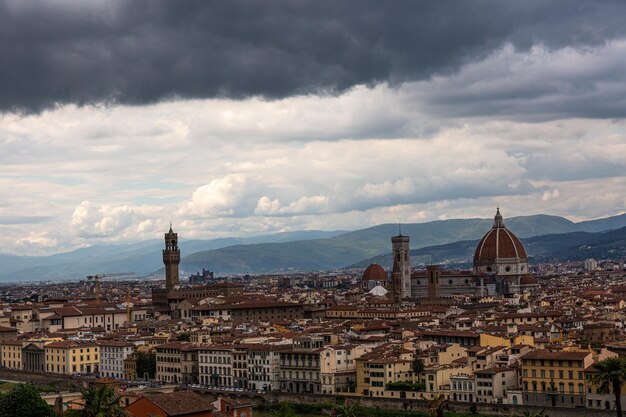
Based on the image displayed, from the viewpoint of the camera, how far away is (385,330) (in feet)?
320

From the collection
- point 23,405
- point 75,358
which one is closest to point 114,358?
point 75,358

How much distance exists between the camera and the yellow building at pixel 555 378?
6588 cm

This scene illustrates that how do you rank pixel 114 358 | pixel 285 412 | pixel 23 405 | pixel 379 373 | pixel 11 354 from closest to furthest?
1. pixel 285 412
2. pixel 23 405
3. pixel 379 373
4. pixel 114 358
5. pixel 11 354

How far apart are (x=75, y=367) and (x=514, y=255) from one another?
88.3 meters

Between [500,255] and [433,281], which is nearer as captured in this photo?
[433,281]

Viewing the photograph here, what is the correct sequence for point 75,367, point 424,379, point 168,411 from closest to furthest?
point 168,411 < point 424,379 < point 75,367

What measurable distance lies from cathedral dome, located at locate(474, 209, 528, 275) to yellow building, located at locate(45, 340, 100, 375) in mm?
85189

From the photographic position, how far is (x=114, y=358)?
94.9m

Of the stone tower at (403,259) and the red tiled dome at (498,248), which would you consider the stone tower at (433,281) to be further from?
the red tiled dome at (498,248)

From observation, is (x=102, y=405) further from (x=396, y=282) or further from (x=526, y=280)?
(x=526, y=280)

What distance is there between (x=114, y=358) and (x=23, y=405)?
124ft

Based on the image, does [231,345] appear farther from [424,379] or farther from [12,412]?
[12,412]

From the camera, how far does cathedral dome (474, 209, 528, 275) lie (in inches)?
6654

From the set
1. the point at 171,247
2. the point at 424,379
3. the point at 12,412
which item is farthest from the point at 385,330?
the point at 171,247
